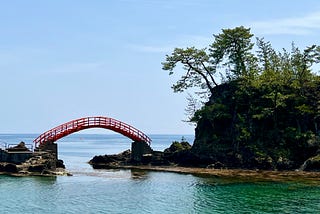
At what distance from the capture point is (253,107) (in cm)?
6309

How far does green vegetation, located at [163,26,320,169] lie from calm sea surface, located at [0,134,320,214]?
11.3m

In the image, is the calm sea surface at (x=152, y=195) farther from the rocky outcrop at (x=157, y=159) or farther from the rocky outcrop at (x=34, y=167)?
the rocky outcrop at (x=157, y=159)

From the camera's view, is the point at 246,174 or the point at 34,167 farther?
the point at 246,174

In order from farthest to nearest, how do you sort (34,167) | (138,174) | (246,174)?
1. (138,174)
2. (246,174)
3. (34,167)

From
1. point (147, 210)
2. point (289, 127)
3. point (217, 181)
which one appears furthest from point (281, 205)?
point (289, 127)

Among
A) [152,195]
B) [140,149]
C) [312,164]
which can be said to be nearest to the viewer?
[152,195]

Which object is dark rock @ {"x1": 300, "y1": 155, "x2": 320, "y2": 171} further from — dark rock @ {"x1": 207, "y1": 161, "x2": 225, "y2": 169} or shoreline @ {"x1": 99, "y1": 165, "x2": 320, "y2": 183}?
dark rock @ {"x1": 207, "y1": 161, "x2": 225, "y2": 169}

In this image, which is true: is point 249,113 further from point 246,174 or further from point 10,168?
point 10,168

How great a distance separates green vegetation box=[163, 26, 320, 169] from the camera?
59.3 metres

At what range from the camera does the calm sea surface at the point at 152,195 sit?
1325 inches

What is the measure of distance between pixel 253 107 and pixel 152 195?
27.7 m

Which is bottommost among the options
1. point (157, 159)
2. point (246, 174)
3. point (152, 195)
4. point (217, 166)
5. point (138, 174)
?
point (152, 195)

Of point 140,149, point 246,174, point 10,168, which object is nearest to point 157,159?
point 140,149

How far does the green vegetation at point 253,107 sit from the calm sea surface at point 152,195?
447 inches
